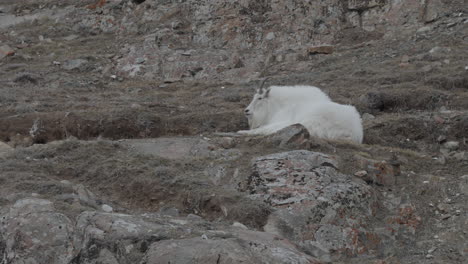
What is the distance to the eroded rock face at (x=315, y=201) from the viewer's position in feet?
23.4

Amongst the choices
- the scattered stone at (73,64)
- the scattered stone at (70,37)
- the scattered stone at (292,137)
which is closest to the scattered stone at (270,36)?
the scattered stone at (73,64)

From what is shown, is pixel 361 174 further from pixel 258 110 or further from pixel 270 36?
pixel 270 36

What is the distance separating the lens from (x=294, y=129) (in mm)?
9414

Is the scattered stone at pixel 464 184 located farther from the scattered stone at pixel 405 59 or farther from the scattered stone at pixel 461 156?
the scattered stone at pixel 405 59

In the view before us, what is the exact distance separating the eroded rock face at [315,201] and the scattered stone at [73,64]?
12.7m

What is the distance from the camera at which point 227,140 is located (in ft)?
32.7

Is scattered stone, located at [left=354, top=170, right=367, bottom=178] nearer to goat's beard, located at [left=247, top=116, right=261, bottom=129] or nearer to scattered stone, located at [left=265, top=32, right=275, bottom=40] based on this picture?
goat's beard, located at [left=247, top=116, right=261, bottom=129]

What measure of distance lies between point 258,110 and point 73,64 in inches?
377

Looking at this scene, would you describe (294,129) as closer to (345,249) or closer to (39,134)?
(345,249)

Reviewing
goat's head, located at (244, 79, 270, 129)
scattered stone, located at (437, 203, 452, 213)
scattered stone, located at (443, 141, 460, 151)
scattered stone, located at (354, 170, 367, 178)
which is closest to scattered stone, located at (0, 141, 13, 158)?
goat's head, located at (244, 79, 270, 129)

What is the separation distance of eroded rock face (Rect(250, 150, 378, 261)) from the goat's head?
378cm

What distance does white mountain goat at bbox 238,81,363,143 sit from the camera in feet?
33.6

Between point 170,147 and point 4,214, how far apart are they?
3832 millimetres

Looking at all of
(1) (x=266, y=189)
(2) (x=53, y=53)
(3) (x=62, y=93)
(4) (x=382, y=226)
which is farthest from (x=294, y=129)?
(2) (x=53, y=53)
